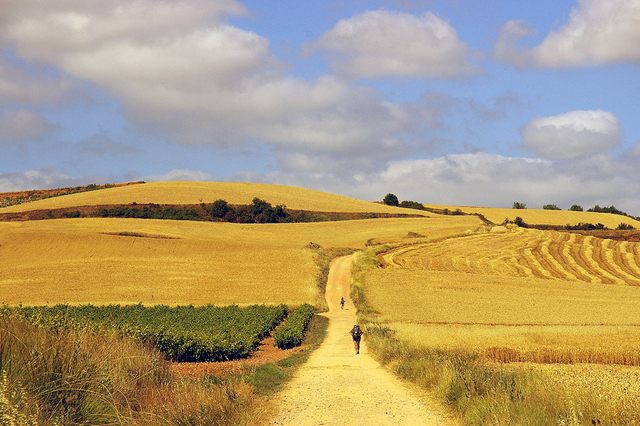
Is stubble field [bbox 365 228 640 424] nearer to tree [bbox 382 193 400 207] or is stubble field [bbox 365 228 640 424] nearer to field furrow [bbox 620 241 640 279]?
field furrow [bbox 620 241 640 279]

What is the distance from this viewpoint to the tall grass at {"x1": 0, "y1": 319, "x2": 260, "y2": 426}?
8.65 metres

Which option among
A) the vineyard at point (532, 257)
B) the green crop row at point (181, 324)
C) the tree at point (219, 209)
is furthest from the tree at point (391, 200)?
the green crop row at point (181, 324)

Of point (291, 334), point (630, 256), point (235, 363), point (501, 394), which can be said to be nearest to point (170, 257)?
point (291, 334)

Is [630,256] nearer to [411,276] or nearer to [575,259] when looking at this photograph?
[575,259]

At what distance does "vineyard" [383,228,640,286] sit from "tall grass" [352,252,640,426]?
39.2 meters

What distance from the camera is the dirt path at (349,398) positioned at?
12.8 m

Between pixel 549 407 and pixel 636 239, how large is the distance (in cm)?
8340

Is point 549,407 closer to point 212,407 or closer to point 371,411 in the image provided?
point 371,411

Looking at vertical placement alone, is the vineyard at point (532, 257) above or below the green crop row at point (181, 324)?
above

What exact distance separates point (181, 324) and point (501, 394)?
80.1 ft

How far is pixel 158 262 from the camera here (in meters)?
61.3

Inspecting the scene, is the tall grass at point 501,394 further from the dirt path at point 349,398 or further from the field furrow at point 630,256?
the field furrow at point 630,256

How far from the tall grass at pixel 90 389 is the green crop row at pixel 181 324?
1.40 m

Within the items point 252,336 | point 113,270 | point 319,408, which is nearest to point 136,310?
point 252,336
